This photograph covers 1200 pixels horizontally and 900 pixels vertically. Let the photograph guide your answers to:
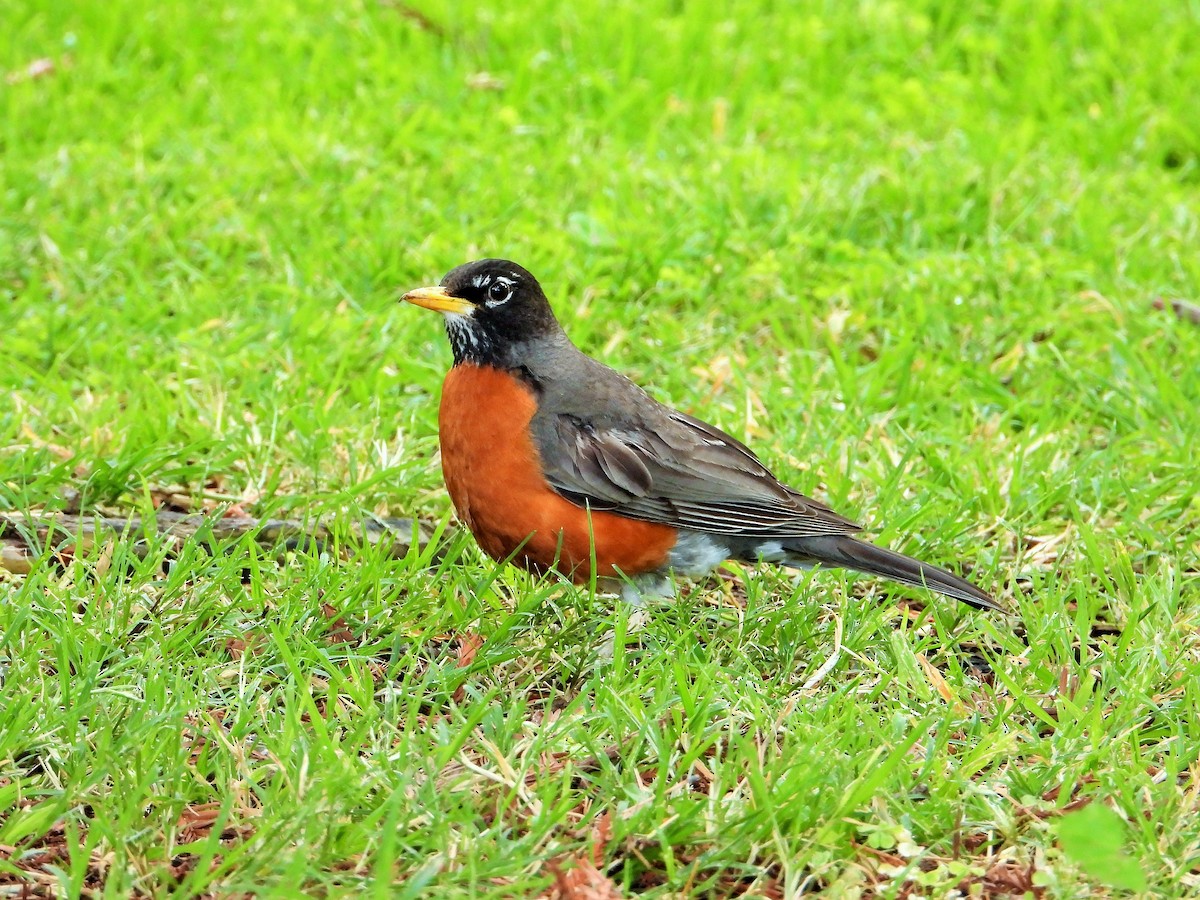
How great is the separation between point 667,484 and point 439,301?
0.89 m

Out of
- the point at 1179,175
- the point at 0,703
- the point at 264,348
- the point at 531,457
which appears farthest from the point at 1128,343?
the point at 0,703

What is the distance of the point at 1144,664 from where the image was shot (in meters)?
4.02

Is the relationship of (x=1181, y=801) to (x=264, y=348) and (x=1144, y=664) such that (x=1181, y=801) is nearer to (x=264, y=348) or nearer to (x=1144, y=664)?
(x=1144, y=664)

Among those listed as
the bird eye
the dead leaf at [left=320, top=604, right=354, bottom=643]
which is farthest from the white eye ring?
the dead leaf at [left=320, top=604, right=354, bottom=643]

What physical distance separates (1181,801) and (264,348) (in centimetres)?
379

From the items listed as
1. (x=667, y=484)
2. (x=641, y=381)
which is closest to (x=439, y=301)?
(x=667, y=484)

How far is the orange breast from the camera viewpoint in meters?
4.29

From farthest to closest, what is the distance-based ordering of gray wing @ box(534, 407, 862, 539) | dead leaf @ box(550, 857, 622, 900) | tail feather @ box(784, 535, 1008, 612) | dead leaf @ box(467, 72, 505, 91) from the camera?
dead leaf @ box(467, 72, 505, 91)
gray wing @ box(534, 407, 862, 539)
tail feather @ box(784, 535, 1008, 612)
dead leaf @ box(550, 857, 622, 900)

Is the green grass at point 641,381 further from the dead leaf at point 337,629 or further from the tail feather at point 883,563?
the tail feather at point 883,563

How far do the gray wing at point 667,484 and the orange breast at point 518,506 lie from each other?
0.17 ft

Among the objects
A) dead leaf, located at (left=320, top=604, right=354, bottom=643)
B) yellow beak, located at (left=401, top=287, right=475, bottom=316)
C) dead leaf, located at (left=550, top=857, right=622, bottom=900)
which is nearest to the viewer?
dead leaf, located at (left=550, top=857, right=622, bottom=900)

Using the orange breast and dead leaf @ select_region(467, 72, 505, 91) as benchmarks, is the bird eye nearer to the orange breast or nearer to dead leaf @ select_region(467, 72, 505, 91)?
the orange breast

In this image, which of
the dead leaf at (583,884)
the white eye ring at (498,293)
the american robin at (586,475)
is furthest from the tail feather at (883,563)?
the dead leaf at (583,884)

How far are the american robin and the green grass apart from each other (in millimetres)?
151
